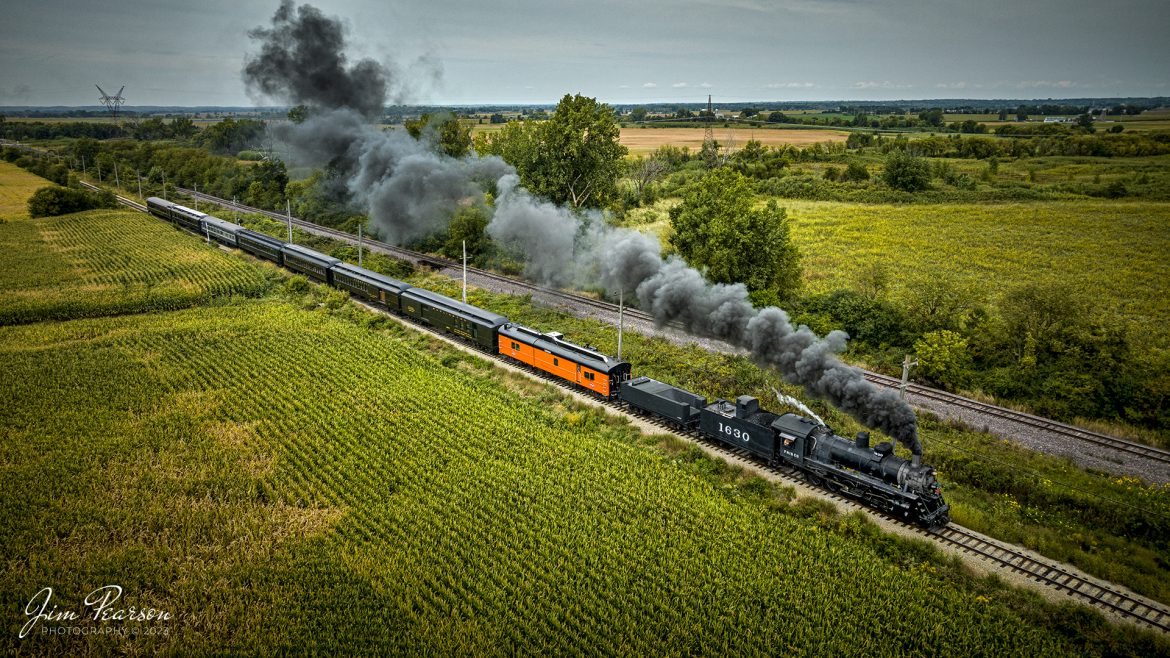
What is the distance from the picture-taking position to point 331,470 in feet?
80.9

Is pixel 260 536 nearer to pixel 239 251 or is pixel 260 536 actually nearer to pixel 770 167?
pixel 239 251

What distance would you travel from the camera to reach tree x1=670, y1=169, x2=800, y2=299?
3803 centimetres

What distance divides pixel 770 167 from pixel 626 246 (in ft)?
Result: 229

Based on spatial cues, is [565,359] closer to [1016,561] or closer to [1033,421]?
[1016,561]

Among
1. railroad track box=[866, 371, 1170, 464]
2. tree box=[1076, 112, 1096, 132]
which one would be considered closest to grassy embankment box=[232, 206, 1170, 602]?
railroad track box=[866, 371, 1170, 464]

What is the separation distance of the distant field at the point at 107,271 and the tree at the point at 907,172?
7242 cm

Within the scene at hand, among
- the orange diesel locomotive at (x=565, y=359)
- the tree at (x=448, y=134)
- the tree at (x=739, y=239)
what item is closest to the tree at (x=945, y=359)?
the tree at (x=739, y=239)

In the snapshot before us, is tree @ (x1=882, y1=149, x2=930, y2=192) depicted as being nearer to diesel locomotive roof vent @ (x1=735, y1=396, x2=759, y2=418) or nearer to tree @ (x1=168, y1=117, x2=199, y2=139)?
diesel locomotive roof vent @ (x1=735, y1=396, x2=759, y2=418)

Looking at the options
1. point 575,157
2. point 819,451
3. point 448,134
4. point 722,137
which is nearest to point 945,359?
point 819,451

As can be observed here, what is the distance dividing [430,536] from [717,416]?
11715mm

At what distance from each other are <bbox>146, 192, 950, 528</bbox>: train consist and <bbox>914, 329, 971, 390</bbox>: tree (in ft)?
38.2

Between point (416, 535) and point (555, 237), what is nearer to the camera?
point (416, 535)

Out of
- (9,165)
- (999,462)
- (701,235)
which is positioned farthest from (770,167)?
(9,165)

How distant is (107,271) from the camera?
54938 mm
